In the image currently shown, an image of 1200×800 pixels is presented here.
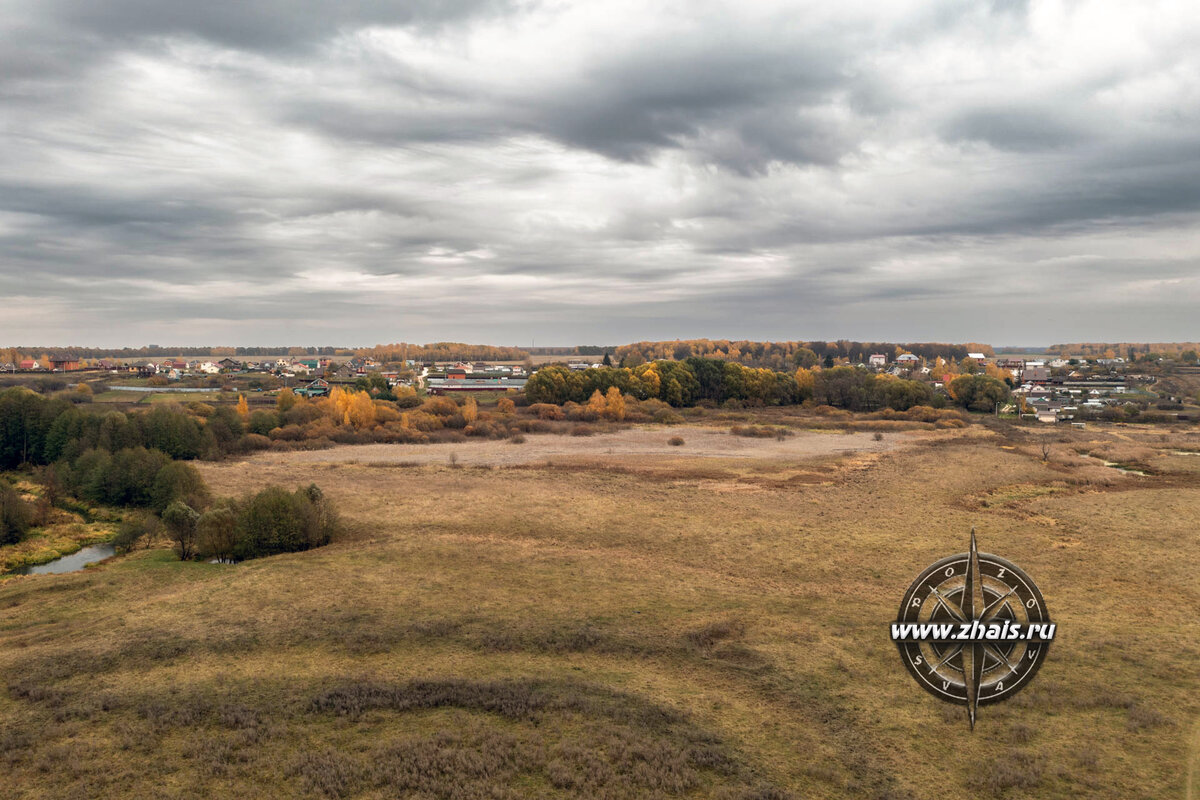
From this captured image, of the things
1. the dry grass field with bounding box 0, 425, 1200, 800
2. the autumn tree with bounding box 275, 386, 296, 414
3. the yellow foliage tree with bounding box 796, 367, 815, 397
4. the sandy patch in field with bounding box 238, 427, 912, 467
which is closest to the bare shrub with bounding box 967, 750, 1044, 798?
the dry grass field with bounding box 0, 425, 1200, 800

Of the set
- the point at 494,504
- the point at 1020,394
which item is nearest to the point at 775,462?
the point at 494,504

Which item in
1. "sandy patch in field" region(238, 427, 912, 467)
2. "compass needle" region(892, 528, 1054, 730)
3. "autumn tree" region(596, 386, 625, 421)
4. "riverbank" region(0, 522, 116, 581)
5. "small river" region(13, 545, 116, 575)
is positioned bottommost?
"small river" region(13, 545, 116, 575)

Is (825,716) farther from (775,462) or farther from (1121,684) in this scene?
(775,462)

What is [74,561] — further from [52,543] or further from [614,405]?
[614,405]

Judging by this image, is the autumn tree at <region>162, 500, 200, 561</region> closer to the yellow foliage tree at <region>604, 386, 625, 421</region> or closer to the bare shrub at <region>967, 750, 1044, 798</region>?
the bare shrub at <region>967, 750, 1044, 798</region>

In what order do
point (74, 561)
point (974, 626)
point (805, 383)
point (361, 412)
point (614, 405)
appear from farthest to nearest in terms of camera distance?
1. point (805, 383)
2. point (614, 405)
3. point (361, 412)
4. point (74, 561)
5. point (974, 626)

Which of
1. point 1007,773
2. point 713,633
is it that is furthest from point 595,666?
point 1007,773

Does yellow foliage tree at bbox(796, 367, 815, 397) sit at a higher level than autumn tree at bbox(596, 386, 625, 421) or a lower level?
higher
